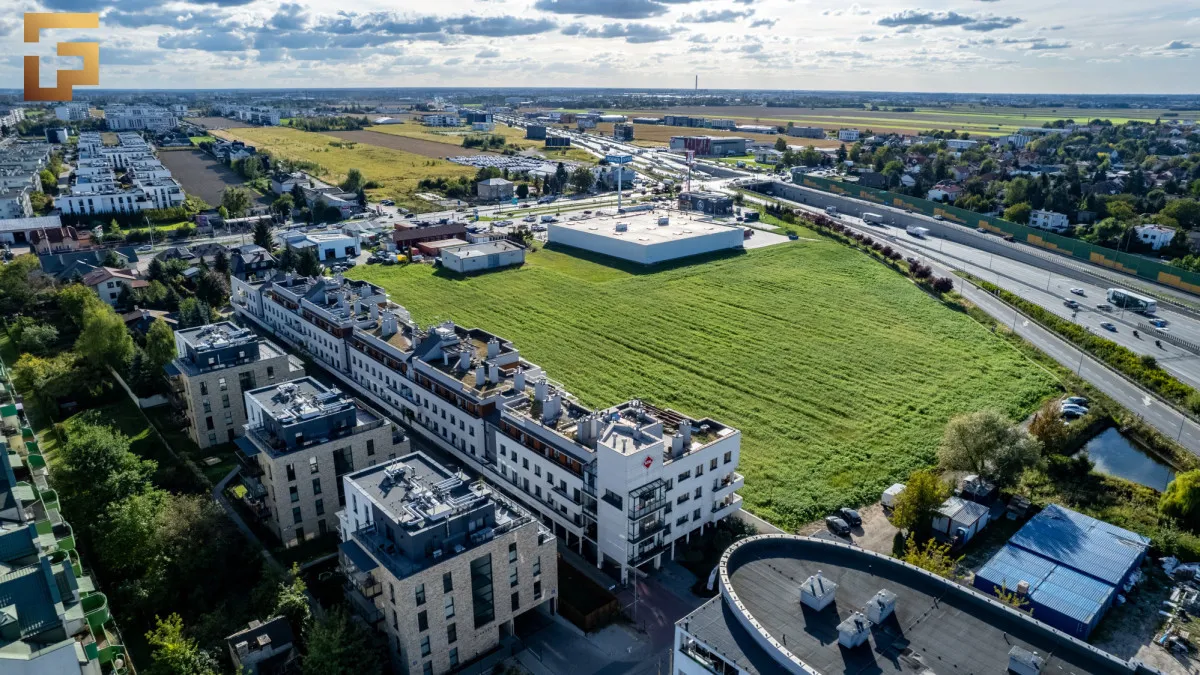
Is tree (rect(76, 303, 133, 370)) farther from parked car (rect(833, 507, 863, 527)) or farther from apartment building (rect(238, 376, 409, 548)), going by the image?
parked car (rect(833, 507, 863, 527))

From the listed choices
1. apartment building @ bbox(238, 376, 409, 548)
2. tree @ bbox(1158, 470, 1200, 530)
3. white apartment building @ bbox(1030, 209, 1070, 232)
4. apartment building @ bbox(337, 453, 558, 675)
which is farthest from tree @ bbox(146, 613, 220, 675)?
white apartment building @ bbox(1030, 209, 1070, 232)

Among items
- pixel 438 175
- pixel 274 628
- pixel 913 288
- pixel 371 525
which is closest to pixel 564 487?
pixel 371 525

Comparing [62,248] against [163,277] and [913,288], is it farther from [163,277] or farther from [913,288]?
[913,288]

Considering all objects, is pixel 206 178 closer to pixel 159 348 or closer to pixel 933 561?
pixel 159 348

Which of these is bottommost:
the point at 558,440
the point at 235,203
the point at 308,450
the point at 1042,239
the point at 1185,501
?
the point at 1185,501

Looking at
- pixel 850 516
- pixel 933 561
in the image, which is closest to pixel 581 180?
pixel 850 516
